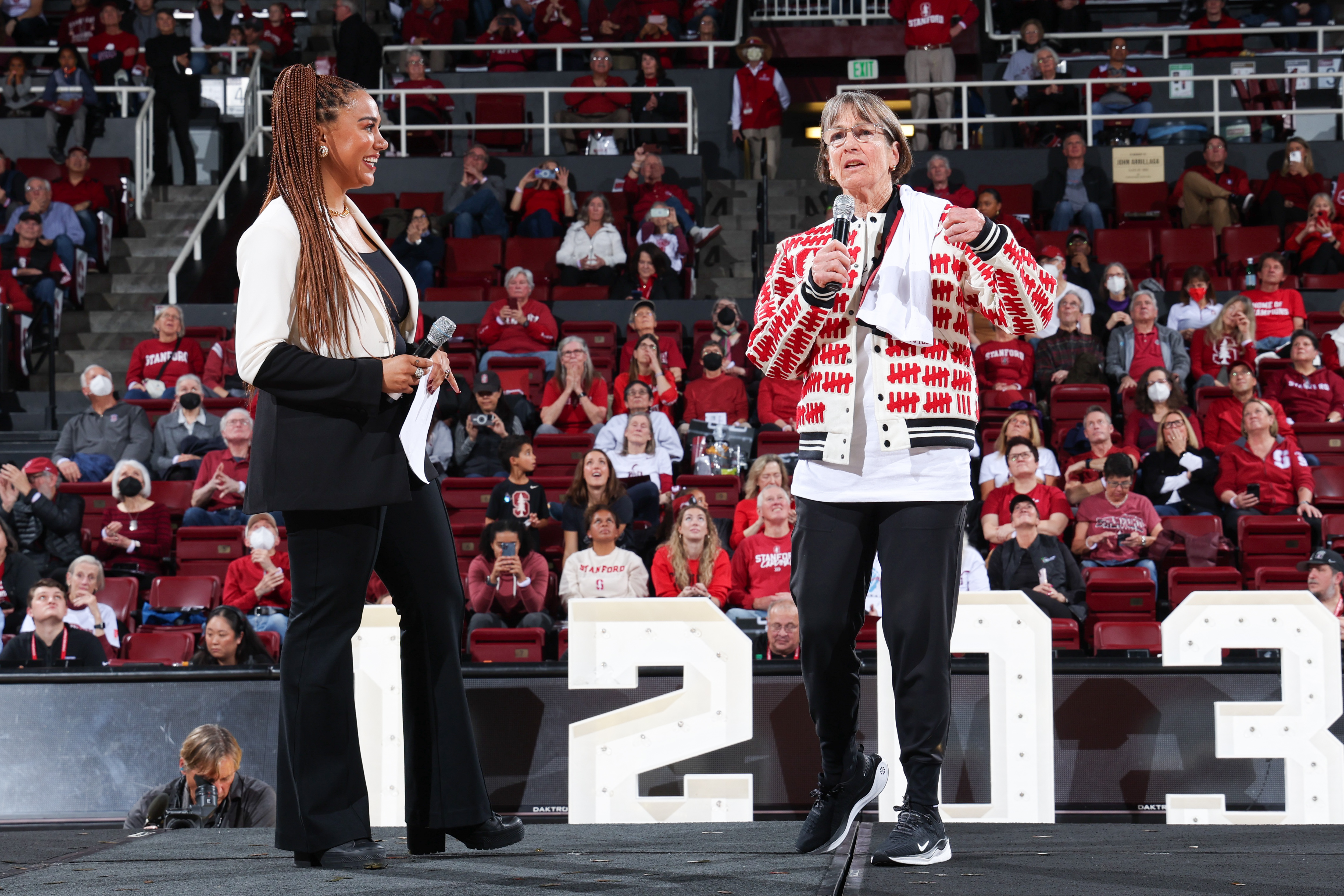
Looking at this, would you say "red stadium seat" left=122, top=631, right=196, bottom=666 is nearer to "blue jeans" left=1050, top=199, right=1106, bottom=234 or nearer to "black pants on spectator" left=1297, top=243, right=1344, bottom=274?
"blue jeans" left=1050, top=199, right=1106, bottom=234

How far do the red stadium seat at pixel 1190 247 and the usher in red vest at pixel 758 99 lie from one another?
3989 mm

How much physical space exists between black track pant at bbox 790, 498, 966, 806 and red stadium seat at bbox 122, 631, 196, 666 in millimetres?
5055

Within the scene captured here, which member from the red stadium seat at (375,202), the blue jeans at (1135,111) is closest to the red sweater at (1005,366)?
the blue jeans at (1135,111)

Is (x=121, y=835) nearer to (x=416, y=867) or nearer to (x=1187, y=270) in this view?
(x=416, y=867)

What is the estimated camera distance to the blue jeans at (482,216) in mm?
12672

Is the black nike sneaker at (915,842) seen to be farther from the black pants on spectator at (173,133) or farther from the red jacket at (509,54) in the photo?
the red jacket at (509,54)

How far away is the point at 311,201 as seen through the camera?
2951mm

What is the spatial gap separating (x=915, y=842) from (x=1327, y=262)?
34.2ft

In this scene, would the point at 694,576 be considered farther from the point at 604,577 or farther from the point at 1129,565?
the point at 1129,565

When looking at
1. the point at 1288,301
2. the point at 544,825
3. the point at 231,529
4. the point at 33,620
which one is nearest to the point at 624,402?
the point at 231,529

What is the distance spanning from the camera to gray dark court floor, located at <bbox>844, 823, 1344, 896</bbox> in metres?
2.42

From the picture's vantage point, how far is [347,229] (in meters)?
3.06

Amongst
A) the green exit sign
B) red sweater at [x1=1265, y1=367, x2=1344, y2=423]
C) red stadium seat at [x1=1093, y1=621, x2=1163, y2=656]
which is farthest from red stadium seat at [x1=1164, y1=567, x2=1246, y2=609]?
the green exit sign

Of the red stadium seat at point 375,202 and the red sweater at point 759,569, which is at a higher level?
the red stadium seat at point 375,202
